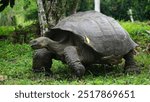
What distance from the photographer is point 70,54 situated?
6805 mm

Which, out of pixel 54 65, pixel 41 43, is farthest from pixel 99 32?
pixel 54 65

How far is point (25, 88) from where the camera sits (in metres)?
5.27

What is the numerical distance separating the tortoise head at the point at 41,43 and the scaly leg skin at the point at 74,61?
1.10 ft

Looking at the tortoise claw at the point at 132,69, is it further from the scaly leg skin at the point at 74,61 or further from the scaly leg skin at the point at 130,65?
the scaly leg skin at the point at 74,61

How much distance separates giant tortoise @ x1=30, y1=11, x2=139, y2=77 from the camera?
6855mm

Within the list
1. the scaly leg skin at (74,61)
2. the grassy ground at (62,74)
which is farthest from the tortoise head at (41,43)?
the grassy ground at (62,74)

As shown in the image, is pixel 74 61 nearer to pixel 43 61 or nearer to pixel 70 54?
pixel 70 54

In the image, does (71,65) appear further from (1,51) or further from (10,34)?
(10,34)

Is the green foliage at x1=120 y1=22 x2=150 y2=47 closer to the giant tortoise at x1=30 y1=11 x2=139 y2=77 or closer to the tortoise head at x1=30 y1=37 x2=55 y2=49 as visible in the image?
the giant tortoise at x1=30 y1=11 x2=139 y2=77

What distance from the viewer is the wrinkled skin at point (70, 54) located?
22.2 feet

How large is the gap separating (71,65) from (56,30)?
0.67 meters

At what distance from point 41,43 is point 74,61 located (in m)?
0.58

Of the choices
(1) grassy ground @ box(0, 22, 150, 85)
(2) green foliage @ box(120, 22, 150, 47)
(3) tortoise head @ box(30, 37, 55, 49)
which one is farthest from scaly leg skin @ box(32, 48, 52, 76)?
(2) green foliage @ box(120, 22, 150, 47)

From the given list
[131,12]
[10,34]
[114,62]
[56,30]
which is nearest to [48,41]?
[56,30]
